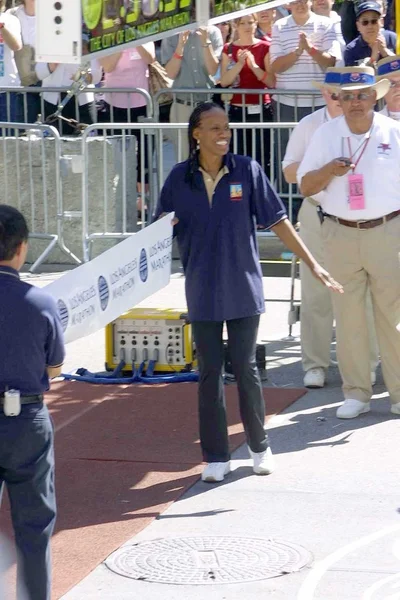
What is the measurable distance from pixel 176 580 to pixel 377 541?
0.95 meters

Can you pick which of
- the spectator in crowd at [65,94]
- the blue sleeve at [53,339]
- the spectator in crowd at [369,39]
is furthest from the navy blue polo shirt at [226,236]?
the spectator in crowd at [65,94]

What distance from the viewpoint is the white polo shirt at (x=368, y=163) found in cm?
733

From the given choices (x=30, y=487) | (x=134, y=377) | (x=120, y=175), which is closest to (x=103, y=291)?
(x=134, y=377)

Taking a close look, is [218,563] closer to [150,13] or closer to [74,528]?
[74,528]

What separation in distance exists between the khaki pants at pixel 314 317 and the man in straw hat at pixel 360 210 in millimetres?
828

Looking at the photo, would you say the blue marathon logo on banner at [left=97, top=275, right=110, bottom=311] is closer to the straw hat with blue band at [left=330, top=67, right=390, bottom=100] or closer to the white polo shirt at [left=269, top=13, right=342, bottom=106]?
the straw hat with blue band at [left=330, top=67, right=390, bottom=100]

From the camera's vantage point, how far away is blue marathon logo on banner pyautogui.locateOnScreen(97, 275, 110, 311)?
22.3 ft

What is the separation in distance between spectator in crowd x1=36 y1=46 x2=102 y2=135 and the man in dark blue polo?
28.6 ft

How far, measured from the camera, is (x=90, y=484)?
6531 millimetres

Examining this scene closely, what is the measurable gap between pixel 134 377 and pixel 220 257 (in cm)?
239

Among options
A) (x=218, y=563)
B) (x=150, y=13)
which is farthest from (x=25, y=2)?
(x=218, y=563)

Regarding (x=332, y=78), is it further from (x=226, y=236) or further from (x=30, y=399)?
(x=30, y=399)

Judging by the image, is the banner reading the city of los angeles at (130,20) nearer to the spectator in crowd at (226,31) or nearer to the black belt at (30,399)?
the black belt at (30,399)

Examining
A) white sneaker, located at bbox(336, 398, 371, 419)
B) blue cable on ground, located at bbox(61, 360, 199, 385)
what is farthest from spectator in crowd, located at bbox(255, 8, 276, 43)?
white sneaker, located at bbox(336, 398, 371, 419)
